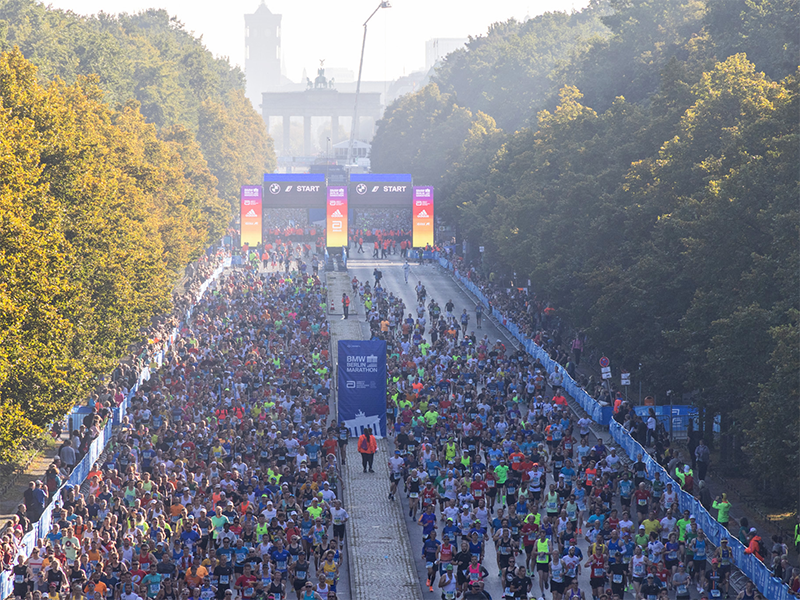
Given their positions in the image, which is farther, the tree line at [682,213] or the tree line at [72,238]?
the tree line at [682,213]

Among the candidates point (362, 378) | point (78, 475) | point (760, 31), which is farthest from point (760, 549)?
point (760, 31)

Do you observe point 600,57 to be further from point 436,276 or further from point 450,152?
point 436,276

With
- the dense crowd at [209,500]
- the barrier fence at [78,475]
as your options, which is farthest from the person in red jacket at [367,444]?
the barrier fence at [78,475]

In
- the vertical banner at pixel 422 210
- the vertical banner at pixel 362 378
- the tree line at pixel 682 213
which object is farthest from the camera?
the vertical banner at pixel 422 210

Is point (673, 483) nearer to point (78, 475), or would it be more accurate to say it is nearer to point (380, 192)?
point (78, 475)

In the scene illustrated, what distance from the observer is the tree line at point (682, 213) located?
95.3ft

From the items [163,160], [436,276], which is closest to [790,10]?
[436,276]

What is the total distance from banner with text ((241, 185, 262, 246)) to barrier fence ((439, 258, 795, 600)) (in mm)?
26550

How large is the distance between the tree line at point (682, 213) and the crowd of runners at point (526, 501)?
3.26 metres

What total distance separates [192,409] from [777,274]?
674 inches

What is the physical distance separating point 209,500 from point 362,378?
9581 millimetres

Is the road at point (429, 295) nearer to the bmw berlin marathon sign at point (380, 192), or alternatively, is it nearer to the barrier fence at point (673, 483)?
the barrier fence at point (673, 483)

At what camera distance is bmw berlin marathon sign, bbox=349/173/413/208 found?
7931cm

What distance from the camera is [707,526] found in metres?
25.3
